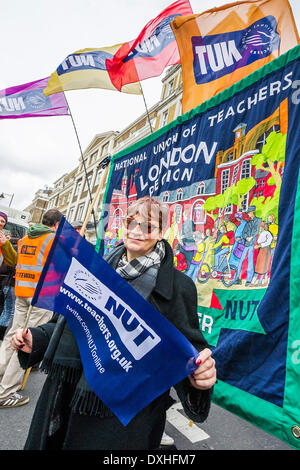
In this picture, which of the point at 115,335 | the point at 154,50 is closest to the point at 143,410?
the point at 115,335

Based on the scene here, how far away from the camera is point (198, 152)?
6.98 ft

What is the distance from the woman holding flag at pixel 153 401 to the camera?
3.73ft

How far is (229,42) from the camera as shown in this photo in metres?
2.20

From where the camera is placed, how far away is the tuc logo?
207cm

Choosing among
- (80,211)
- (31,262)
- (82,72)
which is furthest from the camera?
(80,211)

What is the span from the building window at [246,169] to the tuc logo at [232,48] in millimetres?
966

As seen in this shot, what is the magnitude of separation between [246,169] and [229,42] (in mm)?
1271

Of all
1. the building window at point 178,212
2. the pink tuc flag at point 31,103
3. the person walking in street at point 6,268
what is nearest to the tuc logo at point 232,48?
the building window at point 178,212

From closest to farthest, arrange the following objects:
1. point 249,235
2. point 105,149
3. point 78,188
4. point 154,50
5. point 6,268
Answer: point 249,235, point 154,50, point 6,268, point 105,149, point 78,188

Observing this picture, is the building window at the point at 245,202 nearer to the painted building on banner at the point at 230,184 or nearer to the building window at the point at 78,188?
the painted building on banner at the point at 230,184

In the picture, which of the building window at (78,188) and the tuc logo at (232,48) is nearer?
the tuc logo at (232,48)

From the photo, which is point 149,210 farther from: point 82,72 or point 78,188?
point 78,188

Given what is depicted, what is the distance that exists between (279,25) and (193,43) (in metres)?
0.69
